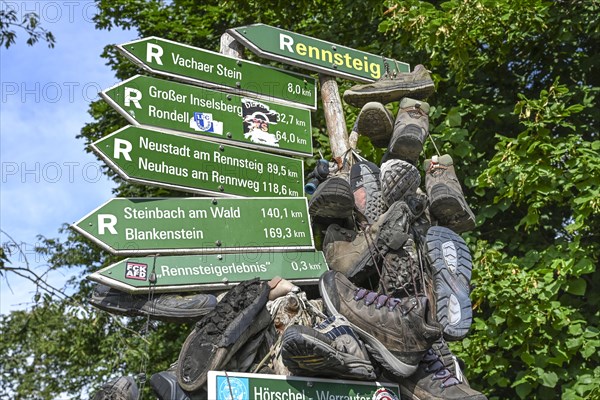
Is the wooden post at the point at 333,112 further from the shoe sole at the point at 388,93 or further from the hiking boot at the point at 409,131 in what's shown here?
the hiking boot at the point at 409,131

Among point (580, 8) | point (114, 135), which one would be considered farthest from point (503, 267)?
point (114, 135)

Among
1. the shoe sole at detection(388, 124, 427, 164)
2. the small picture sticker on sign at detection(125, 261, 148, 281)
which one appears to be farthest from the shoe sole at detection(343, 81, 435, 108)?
the small picture sticker on sign at detection(125, 261, 148, 281)

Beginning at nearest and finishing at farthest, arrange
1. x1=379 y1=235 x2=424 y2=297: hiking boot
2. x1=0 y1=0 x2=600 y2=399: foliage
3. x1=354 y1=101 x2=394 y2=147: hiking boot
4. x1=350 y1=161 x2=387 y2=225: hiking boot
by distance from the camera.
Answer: x1=379 y1=235 x2=424 y2=297: hiking boot, x1=350 y1=161 x2=387 y2=225: hiking boot, x1=354 y1=101 x2=394 y2=147: hiking boot, x1=0 y1=0 x2=600 y2=399: foliage

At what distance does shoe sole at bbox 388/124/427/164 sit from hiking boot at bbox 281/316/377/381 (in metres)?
1.32

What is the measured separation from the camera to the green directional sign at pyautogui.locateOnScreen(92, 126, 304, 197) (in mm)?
4957

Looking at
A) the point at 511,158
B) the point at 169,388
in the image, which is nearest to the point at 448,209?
the point at 169,388

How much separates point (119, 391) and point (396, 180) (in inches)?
75.6

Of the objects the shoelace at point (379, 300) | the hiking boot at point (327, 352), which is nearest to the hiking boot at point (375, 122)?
the shoelace at point (379, 300)

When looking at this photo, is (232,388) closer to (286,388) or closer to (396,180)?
(286,388)

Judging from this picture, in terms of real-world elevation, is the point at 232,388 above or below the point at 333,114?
below

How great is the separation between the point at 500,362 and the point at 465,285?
11.6 feet

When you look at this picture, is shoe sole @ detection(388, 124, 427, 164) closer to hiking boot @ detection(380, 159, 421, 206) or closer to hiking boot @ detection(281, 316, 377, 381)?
hiking boot @ detection(380, 159, 421, 206)

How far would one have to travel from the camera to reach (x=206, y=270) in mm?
4867

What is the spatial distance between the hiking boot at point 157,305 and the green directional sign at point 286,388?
2.32 ft
